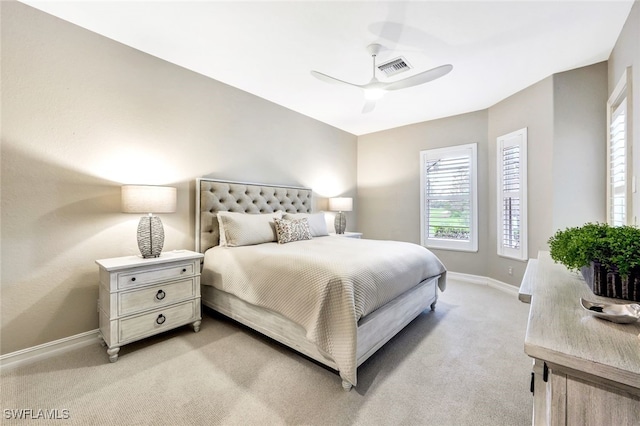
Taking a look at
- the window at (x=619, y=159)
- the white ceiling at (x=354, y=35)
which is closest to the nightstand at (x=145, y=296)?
the white ceiling at (x=354, y=35)

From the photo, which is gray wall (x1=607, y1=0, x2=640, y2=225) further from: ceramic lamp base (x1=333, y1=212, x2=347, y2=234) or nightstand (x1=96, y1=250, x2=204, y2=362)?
nightstand (x1=96, y1=250, x2=204, y2=362)

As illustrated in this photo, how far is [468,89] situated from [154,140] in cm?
379

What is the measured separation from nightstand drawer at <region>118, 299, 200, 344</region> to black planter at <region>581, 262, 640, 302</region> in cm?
278

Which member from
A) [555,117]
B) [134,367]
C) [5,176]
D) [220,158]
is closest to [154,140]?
[220,158]

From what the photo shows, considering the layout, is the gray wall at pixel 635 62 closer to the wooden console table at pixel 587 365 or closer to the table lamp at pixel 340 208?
the wooden console table at pixel 587 365

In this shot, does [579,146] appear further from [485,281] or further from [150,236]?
[150,236]

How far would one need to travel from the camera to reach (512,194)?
3775 mm

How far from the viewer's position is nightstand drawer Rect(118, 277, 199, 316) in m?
2.14

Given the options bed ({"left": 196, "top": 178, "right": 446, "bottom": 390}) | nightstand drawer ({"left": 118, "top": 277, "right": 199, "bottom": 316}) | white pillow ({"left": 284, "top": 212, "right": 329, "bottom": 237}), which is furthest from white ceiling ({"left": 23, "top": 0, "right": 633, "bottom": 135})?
nightstand drawer ({"left": 118, "top": 277, "right": 199, "bottom": 316})

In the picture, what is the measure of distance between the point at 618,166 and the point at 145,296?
14.6 ft

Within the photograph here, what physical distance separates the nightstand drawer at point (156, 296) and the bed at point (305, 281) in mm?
271

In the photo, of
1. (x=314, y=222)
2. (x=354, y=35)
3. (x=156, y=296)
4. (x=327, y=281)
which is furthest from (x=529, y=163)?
(x=156, y=296)

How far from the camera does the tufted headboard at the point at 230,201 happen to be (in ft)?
10.0

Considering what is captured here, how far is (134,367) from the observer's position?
2012mm
